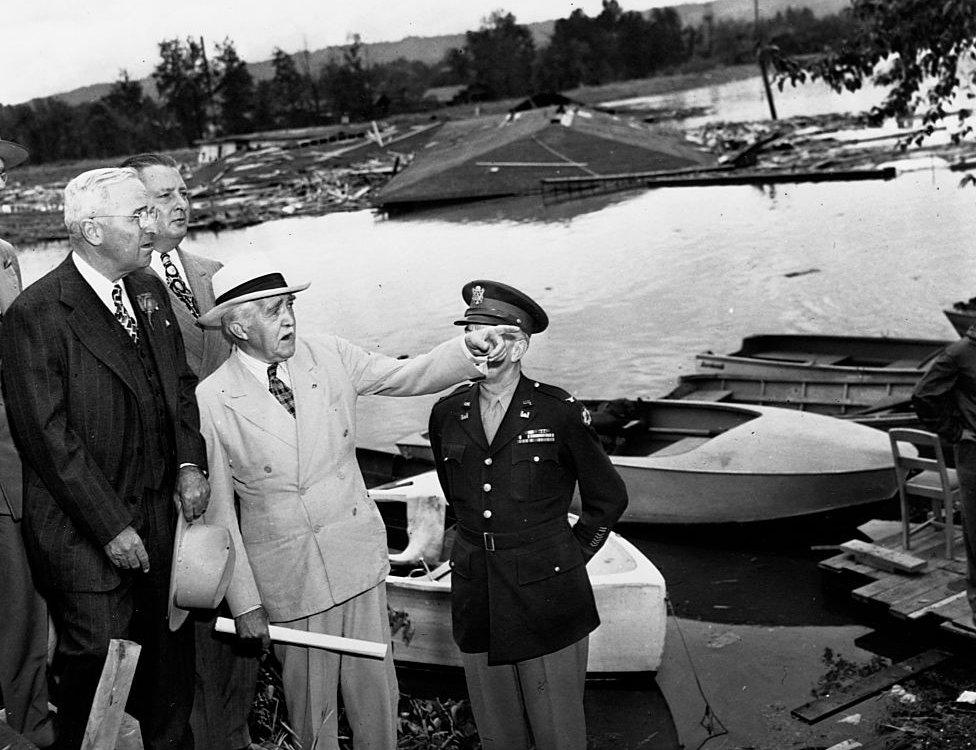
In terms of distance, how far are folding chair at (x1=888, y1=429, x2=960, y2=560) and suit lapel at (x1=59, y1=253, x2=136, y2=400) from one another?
5.76 meters

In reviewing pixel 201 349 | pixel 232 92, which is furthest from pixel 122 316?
pixel 232 92

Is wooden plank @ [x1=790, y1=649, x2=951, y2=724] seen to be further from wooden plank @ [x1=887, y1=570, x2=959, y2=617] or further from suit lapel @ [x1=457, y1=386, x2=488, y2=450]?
suit lapel @ [x1=457, y1=386, x2=488, y2=450]

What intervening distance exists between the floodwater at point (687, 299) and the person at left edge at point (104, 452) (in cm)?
405

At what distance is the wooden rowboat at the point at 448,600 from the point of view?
→ 7.36 meters

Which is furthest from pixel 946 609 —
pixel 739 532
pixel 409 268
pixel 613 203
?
pixel 613 203

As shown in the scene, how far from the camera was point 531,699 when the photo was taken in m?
4.52

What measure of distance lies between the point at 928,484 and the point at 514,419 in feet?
18.2

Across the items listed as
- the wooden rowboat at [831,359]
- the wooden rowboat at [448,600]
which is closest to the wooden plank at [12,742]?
the wooden rowboat at [448,600]

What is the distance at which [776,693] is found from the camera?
7766 mm

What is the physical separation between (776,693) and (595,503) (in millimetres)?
4067

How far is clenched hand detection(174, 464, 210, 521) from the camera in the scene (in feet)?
12.6

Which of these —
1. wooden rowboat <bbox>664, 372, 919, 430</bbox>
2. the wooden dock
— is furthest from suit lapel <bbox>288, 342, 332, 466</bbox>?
wooden rowboat <bbox>664, 372, 919, 430</bbox>

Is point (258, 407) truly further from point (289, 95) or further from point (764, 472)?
point (289, 95)

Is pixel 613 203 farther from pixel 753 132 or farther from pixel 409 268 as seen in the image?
pixel 753 132
